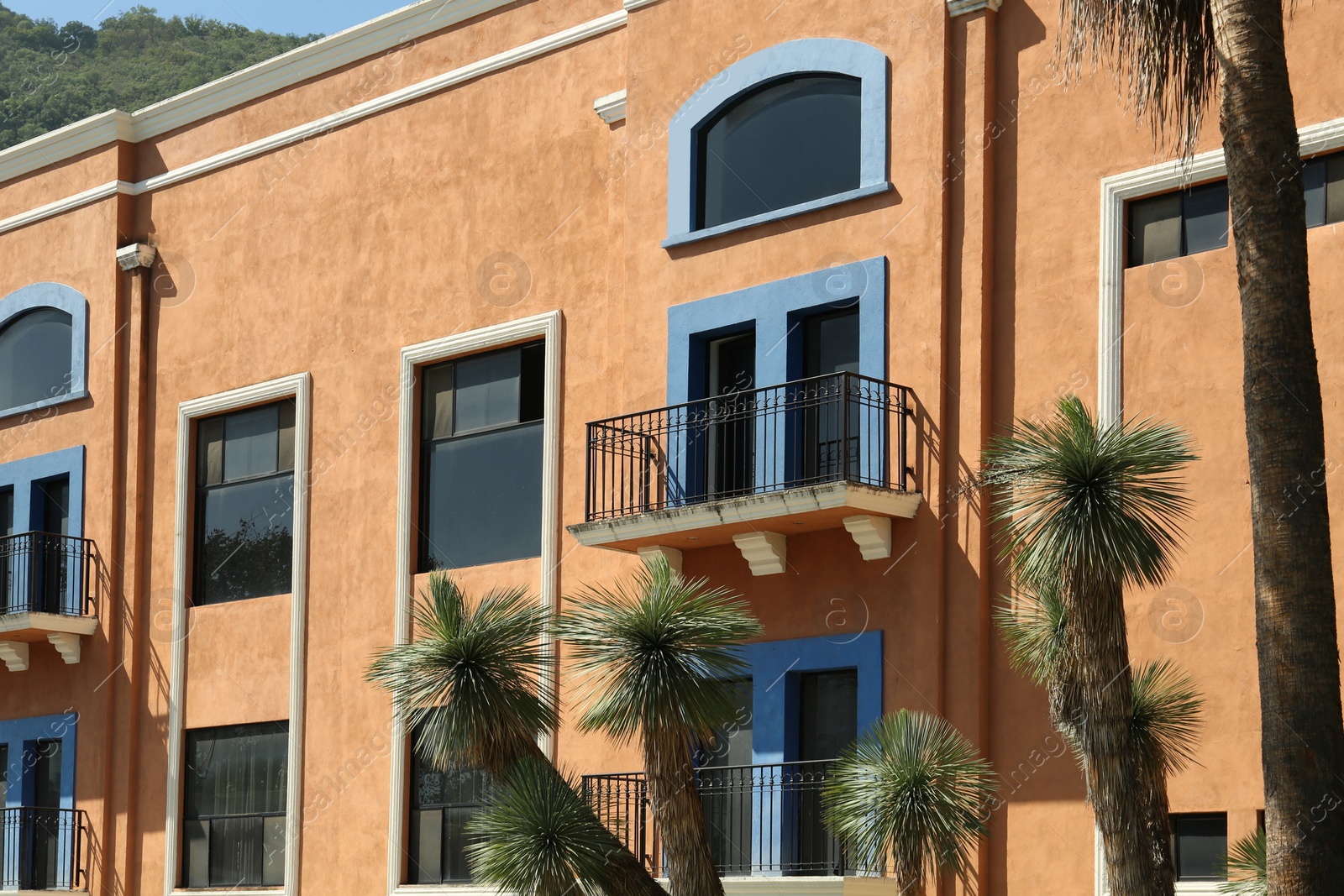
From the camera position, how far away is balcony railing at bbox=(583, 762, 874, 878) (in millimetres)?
18406

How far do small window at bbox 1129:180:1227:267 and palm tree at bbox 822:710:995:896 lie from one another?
200 inches

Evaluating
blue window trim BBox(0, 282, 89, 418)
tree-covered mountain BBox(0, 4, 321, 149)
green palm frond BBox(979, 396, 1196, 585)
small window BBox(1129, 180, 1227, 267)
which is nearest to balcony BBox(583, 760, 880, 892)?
green palm frond BBox(979, 396, 1196, 585)

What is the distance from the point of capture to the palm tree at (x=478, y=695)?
1500 centimetres

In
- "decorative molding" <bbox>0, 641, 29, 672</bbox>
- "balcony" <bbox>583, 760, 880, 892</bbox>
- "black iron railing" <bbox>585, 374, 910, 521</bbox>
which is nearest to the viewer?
"balcony" <bbox>583, 760, 880, 892</bbox>

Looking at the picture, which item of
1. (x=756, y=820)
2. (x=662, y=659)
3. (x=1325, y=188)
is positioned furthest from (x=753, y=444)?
(x=1325, y=188)

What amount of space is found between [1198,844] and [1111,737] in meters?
3.95

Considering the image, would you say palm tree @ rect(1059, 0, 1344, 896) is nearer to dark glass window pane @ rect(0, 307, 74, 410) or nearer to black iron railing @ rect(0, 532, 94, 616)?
black iron railing @ rect(0, 532, 94, 616)

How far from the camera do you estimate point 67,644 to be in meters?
26.0

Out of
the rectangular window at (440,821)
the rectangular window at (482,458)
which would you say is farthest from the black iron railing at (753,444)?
the rectangular window at (440,821)

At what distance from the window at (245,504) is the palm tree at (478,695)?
904 cm

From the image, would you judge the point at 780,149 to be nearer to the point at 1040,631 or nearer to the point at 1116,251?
the point at 1116,251

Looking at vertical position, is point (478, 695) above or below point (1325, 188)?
below

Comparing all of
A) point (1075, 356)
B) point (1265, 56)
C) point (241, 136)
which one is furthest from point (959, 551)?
point (241, 136)

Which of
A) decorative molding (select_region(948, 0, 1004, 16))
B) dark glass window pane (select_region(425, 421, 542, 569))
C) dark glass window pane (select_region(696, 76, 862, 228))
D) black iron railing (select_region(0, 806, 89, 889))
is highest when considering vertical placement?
decorative molding (select_region(948, 0, 1004, 16))
